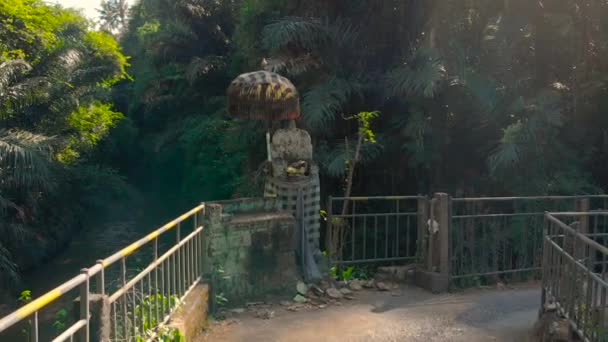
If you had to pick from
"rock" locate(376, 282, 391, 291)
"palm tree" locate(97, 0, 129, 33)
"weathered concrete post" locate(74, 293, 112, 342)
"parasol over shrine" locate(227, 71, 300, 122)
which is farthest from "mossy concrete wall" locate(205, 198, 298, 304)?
"palm tree" locate(97, 0, 129, 33)

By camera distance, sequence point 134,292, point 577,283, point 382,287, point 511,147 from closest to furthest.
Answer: point 134,292
point 577,283
point 382,287
point 511,147

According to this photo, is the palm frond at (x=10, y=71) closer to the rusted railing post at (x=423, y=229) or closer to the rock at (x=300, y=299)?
the rock at (x=300, y=299)

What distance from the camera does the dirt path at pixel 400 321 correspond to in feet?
18.5

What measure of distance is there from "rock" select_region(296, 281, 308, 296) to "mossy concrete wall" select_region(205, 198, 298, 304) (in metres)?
0.09

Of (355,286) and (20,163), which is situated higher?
(20,163)

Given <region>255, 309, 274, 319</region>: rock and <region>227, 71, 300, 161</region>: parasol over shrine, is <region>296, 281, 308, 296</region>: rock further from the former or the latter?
<region>227, 71, 300, 161</region>: parasol over shrine

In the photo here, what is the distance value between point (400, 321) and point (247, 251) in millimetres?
1764

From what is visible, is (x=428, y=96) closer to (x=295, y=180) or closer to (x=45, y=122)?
(x=295, y=180)

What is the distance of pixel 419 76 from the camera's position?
1009 centimetres

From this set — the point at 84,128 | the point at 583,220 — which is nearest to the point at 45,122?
the point at 84,128

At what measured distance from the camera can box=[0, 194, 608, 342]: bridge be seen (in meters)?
3.59

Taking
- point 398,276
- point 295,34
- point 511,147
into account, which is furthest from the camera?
point 295,34

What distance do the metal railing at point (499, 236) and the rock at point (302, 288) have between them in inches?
74.2

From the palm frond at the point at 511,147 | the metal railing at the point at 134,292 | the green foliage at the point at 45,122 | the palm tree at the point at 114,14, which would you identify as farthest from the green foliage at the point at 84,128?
the palm tree at the point at 114,14
